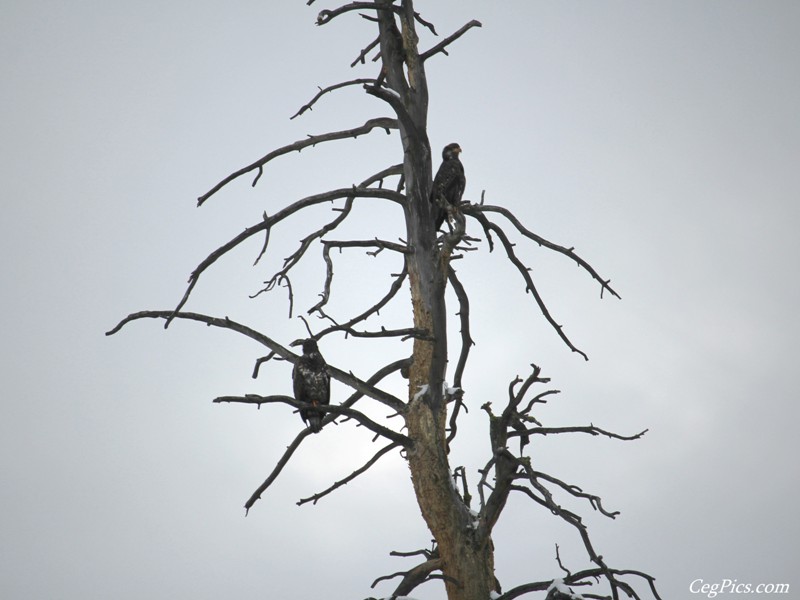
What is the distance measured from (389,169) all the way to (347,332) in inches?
66.6

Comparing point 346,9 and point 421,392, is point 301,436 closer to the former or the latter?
point 421,392

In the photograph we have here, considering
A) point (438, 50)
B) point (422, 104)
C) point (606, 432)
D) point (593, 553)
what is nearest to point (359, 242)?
point (422, 104)

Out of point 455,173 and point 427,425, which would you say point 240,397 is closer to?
point 427,425

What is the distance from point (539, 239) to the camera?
6391 mm

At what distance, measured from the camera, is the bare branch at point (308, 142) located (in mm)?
5746

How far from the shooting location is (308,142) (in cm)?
608

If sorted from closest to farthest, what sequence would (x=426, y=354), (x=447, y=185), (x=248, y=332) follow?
1. (x=248, y=332)
2. (x=426, y=354)
3. (x=447, y=185)

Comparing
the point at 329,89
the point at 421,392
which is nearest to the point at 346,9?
the point at 329,89

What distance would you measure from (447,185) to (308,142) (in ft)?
4.05

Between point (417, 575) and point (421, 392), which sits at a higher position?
point (421, 392)

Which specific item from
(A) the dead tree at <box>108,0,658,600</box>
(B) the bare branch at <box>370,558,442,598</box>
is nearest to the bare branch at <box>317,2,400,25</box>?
(A) the dead tree at <box>108,0,658,600</box>

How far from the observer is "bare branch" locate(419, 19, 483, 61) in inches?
244

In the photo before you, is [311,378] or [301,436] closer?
[301,436]

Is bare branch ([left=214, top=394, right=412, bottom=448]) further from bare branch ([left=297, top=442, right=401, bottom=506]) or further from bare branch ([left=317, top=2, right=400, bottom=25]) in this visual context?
bare branch ([left=317, top=2, right=400, bottom=25])
